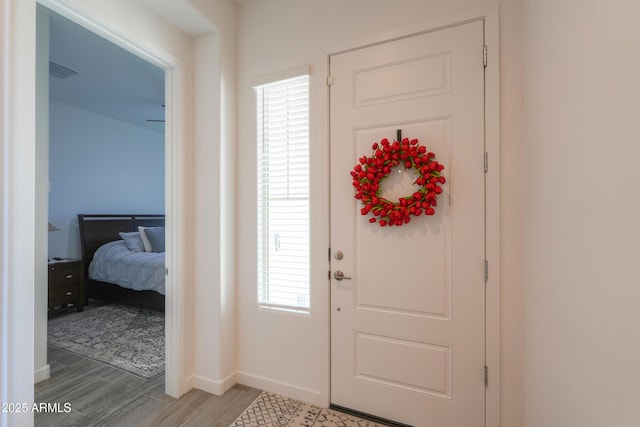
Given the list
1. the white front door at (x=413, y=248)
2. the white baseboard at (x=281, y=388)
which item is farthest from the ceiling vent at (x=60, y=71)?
the white baseboard at (x=281, y=388)

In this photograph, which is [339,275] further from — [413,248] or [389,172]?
[389,172]

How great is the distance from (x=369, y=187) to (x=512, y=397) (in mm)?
1356

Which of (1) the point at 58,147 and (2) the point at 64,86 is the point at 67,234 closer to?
(1) the point at 58,147

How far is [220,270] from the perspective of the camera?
2035 mm

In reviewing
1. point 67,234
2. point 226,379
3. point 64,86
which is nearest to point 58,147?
→ point 64,86

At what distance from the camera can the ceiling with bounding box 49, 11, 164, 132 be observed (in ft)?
8.39

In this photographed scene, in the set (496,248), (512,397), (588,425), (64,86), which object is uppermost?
(64,86)

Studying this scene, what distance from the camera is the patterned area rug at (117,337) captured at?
2.46 metres

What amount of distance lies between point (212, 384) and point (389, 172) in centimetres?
198

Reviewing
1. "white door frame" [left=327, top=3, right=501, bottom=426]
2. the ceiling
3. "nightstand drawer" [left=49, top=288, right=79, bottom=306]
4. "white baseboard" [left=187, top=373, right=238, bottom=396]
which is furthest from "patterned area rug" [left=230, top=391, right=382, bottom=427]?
the ceiling

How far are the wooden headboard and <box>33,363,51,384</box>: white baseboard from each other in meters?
2.40

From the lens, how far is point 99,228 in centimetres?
439

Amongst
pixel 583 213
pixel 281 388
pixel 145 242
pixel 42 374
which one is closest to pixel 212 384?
pixel 281 388

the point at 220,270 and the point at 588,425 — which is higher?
the point at 220,270
